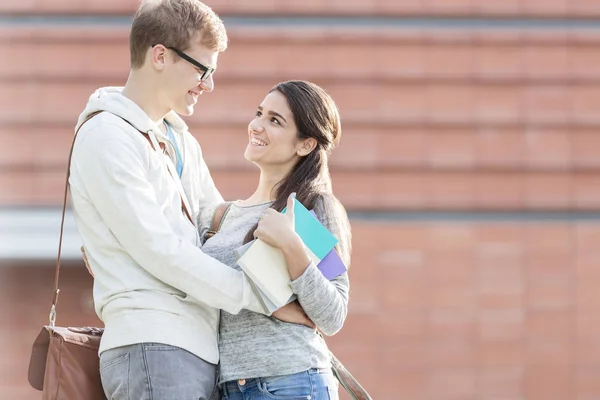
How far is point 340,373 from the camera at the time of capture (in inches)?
107

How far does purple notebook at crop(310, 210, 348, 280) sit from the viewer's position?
259 cm

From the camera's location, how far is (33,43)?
516 centimetres

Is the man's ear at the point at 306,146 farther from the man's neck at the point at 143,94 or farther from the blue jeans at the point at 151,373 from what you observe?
the blue jeans at the point at 151,373

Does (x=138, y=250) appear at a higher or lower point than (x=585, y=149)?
lower

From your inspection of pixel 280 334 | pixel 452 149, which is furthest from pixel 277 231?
pixel 452 149

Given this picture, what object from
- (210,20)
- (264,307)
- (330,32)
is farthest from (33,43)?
(264,307)

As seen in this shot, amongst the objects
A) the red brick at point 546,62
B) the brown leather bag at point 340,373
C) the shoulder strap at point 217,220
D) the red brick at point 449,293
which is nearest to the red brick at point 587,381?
the red brick at point 449,293

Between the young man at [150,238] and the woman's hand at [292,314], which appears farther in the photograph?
the woman's hand at [292,314]

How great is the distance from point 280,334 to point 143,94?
0.71m

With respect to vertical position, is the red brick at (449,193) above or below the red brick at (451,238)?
above

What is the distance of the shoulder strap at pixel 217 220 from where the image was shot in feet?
9.06

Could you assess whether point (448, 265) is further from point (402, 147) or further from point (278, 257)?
point (278, 257)

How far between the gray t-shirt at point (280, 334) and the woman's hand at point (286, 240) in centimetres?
2

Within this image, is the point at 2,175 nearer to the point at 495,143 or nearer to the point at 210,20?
the point at 495,143
